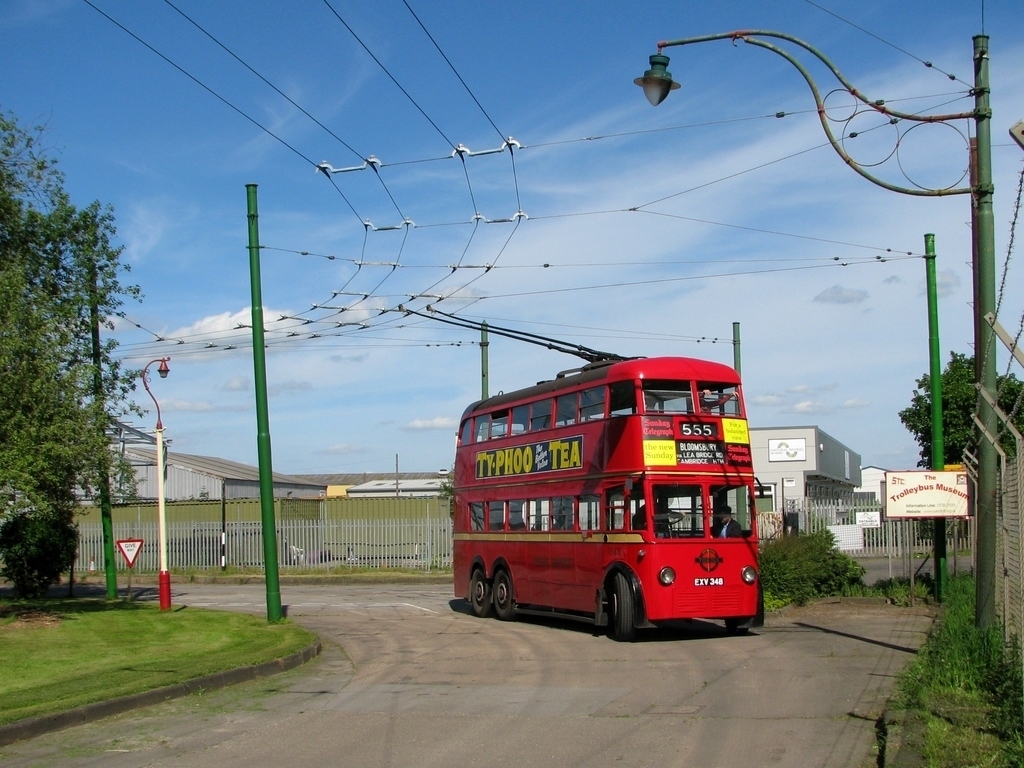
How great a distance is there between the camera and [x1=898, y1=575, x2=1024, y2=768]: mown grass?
7.24m

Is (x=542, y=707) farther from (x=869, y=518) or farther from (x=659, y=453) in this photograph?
(x=869, y=518)

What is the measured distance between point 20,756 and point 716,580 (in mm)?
10211

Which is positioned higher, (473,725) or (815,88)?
(815,88)

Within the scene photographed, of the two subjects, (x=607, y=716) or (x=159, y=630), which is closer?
(x=607, y=716)

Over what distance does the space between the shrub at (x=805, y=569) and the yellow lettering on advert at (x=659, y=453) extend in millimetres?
4899

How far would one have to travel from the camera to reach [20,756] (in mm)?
9016

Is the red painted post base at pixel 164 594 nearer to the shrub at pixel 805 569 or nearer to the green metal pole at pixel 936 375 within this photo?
the shrub at pixel 805 569

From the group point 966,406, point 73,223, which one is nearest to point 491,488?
point 73,223

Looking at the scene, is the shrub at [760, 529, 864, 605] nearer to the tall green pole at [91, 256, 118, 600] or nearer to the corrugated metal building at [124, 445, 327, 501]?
the tall green pole at [91, 256, 118, 600]

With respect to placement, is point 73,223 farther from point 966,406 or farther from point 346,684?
point 966,406

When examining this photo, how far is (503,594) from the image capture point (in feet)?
69.0

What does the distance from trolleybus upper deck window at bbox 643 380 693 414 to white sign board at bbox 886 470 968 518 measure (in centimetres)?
456

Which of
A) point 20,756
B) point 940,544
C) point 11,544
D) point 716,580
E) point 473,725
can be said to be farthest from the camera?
point 11,544

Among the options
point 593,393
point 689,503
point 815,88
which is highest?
point 815,88
